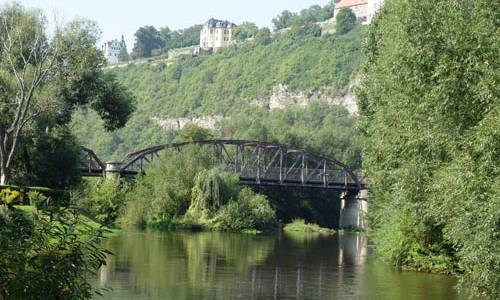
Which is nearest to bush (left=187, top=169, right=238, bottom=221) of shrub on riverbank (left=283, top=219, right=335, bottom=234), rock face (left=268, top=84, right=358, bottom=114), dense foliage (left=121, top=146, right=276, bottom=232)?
dense foliage (left=121, top=146, right=276, bottom=232)

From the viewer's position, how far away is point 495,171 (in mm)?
25031

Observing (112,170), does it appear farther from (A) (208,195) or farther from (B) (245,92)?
(B) (245,92)

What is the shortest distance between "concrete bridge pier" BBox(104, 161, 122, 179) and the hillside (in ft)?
212

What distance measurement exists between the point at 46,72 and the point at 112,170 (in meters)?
34.9

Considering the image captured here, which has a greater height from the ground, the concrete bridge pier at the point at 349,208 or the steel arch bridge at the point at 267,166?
the steel arch bridge at the point at 267,166

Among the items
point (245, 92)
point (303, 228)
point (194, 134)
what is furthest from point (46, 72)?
point (245, 92)

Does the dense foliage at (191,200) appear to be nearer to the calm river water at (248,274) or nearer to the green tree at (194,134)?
the calm river water at (248,274)

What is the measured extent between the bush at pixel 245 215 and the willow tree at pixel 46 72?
1622 cm

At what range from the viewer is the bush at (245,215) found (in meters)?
68.9

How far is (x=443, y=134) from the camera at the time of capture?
2948 cm

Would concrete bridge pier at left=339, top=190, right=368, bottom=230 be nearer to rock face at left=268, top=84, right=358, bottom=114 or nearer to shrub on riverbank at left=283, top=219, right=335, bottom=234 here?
shrub on riverbank at left=283, top=219, right=335, bottom=234

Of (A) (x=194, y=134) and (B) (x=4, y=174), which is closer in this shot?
(B) (x=4, y=174)

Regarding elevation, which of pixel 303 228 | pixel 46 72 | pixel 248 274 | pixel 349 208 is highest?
pixel 46 72

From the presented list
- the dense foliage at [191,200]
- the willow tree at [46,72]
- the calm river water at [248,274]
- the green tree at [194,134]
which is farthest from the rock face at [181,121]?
the calm river water at [248,274]
